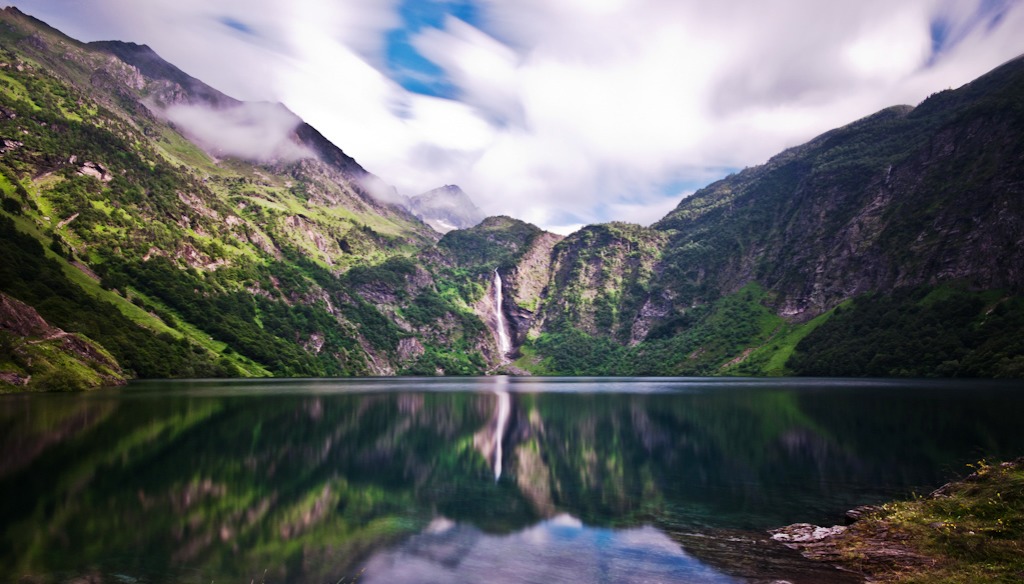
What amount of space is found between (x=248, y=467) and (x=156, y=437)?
14793 millimetres

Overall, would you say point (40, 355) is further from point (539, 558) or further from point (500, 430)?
point (539, 558)

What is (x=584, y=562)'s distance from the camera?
2177cm

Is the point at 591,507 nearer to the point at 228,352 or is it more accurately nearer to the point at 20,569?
the point at 20,569

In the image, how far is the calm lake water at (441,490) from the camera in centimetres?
2092

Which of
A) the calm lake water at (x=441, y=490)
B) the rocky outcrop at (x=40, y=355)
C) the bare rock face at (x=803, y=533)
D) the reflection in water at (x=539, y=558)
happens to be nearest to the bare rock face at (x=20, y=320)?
the rocky outcrop at (x=40, y=355)

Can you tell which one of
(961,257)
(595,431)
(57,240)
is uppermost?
(961,257)

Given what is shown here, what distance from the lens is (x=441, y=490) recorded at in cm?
3481

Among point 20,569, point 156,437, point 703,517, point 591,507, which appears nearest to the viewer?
point 20,569

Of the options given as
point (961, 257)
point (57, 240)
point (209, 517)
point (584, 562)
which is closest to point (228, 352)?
point (57, 240)

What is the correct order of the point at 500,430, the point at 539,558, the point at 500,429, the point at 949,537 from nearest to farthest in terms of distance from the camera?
1. the point at 949,537
2. the point at 539,558
3. the point at 500,430
4. the point at 500,429

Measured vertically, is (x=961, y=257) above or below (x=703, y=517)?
above

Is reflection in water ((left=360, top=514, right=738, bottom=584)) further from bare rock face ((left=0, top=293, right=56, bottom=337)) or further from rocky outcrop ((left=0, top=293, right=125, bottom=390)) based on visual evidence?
bare rock face ((left=0, top=293, right=56, bottom=337))

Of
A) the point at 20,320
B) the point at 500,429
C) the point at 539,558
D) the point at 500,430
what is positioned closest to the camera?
the point at 539,558

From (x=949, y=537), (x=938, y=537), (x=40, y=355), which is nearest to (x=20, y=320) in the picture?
(x=40, y=355)
